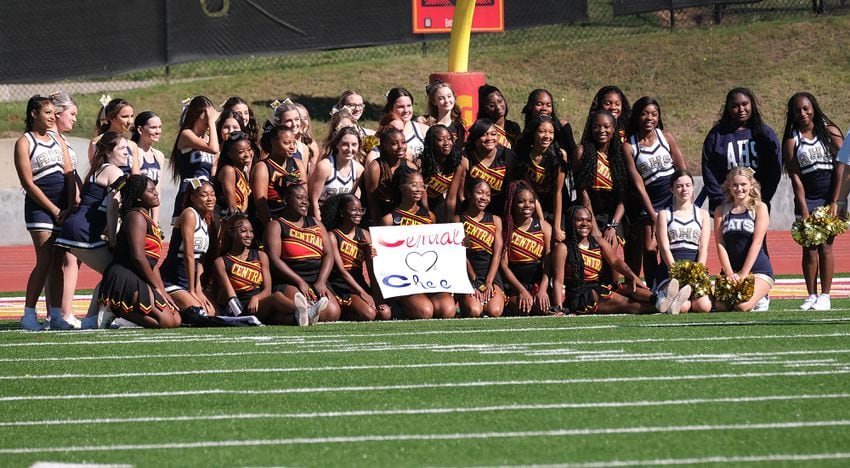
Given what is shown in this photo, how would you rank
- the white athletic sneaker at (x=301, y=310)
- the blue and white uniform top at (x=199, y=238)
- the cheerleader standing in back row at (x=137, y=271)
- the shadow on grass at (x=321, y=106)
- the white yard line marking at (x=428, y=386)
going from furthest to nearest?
the shadow on grass at (x=321, y=106) < the blue and white uniform top at (x=199, y=238) < the cheerleader standing in back row at (x=137, y=271) < the white athletic sneaker at (x=301, y=310) < the white yard line marking at (x=428, y=386)

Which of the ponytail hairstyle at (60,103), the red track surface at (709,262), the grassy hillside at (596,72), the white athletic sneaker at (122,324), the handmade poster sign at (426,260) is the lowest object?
the red track surface at (709,262)

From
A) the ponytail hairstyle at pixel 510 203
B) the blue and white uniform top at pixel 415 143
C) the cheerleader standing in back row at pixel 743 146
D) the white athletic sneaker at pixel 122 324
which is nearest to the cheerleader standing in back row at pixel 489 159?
the ponytail hairstyle at pixel 510 203

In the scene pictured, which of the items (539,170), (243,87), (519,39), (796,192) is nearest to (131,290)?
(539,170)

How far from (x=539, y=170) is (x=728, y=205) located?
57.1 inches

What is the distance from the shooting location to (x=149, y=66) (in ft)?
66.0

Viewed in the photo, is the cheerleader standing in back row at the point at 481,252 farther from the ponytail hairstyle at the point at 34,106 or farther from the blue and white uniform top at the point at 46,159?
the ponytail hairstyle at the point at 34,106

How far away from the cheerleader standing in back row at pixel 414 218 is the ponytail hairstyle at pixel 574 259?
3.00 feet

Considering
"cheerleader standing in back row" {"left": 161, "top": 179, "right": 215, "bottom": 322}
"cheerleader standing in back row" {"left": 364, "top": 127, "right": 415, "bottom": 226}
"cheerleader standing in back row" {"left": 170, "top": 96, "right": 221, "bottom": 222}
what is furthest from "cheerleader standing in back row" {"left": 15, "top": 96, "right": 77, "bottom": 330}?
"cheerleader standing in back row" {"left": 364, "top": 127, "right": 415, "bottom": 226}

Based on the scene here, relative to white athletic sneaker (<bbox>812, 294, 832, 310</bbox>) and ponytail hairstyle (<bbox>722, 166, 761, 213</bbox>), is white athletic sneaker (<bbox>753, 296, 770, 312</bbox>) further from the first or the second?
ponytail hairstyle (<bbox>722, 166, 761, 213</bbox>)

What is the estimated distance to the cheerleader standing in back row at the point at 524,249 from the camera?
34.9 ft

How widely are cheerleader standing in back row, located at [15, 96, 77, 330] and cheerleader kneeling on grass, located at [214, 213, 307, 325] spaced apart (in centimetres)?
115

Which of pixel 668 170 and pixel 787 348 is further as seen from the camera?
pixel 668 170

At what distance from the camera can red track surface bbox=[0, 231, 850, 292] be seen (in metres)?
14.3

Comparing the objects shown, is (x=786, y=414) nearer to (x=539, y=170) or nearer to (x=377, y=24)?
(x=539, y=170)
